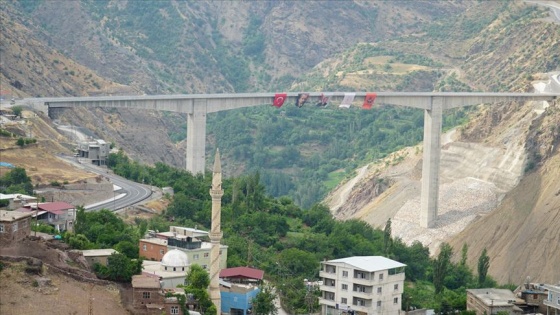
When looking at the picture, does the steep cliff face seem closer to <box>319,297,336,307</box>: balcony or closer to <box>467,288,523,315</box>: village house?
<box>467,288,523,315</box>: village house

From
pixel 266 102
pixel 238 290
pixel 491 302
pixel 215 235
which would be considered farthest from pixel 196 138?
pixel 215 235

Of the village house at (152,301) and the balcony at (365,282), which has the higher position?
the village house at (152,301)

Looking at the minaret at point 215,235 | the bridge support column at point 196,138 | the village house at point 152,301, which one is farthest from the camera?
the bridge support column at point 196,138

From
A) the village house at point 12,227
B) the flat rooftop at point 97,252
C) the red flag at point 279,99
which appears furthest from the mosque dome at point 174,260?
the red flag at point 279,99

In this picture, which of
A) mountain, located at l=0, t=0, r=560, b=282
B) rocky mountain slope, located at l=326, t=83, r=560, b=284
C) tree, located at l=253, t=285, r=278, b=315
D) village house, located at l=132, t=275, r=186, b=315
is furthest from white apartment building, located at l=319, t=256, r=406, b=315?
mountain, located at l=0, t=0, r=560, b=282

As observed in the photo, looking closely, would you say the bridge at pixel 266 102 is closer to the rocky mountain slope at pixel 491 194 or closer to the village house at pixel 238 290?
the rocky mountain slope at pixel 491 194
